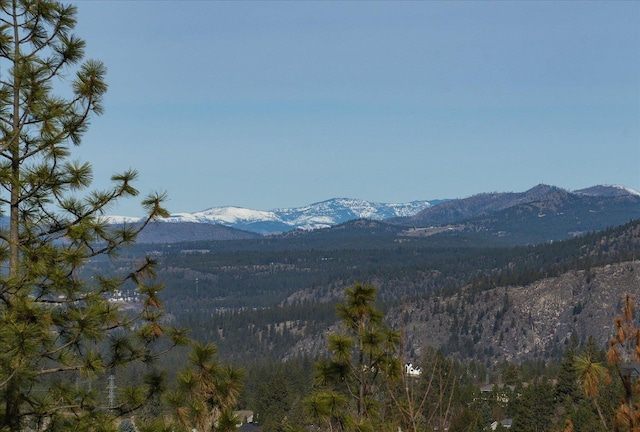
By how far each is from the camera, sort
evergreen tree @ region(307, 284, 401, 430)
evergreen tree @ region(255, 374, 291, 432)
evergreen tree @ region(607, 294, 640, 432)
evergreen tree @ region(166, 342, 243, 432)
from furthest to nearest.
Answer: evergreen tree @ region(255, 374, 291, 432) < evergreen tree @ region(307, 284, 401, 430) < evergreen tree @ region(166, 342, 243, 432) < evergreen tree @ region(607, 294, 640, 432)

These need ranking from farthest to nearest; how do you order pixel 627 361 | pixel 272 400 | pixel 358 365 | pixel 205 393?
pixel 272 400, pixel 358 365, pixel 205 393, pixel 627 361

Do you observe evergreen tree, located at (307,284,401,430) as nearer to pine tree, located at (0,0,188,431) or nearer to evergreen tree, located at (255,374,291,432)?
pine tree, located at (0,0,188,431)

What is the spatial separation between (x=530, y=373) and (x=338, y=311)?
155 metres

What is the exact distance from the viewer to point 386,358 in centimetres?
1955

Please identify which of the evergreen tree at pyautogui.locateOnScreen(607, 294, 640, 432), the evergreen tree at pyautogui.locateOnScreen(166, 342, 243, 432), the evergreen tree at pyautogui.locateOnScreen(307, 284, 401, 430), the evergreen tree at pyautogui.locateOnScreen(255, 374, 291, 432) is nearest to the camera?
the evergreen tree at pyautogui.locateOnScreen(607, 294, 640, 432)

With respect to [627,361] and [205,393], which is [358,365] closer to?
[205,393]

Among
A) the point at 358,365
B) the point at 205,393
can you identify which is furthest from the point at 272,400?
the point at 205,393

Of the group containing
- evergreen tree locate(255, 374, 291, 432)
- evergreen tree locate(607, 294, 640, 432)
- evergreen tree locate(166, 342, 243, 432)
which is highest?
evergreen tree locate(607, 294, 640, 432)

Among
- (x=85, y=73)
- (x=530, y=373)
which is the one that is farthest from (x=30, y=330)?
(x=530, y=373)

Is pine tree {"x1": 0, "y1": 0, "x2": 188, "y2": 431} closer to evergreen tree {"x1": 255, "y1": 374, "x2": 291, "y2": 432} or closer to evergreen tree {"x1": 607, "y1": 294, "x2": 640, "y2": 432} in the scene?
evergreen tree {"x1": 607, "y1": 294, "x2": 640, "y2": 432}

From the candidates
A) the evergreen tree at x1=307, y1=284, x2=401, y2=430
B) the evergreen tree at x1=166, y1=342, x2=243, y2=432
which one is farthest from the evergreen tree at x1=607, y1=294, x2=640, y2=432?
the evergreen tree at x1=166, y1=342, x2=243, y2=432

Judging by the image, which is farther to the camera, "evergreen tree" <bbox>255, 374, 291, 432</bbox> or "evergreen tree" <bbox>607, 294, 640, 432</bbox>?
"evergreen tree" <bbox>255, 374, 291, 432</bbox>

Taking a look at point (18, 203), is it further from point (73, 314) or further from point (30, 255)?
point (73, 314)

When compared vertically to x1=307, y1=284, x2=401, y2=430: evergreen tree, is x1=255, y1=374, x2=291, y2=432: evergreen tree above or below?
below
